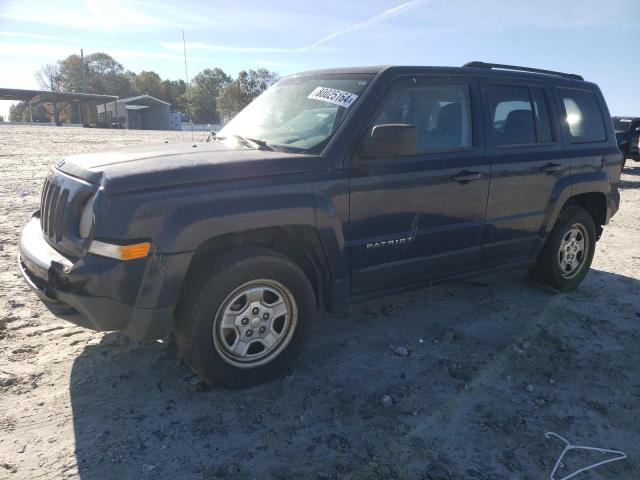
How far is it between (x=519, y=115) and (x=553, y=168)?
23.2 inches

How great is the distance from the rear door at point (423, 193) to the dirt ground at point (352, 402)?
0.62m

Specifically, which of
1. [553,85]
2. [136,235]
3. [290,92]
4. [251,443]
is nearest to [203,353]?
[251,443]

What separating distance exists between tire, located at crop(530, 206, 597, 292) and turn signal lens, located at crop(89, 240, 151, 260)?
12.8 ft

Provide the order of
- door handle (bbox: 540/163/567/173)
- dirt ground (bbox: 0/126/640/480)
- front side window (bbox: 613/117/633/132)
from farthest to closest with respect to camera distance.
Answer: front side window (bbox: 613/117/633/132) < door handle (bbox: 540/163/567/173) < dirt ground (bbox: 0/126/640/480)

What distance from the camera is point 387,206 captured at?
3.52m

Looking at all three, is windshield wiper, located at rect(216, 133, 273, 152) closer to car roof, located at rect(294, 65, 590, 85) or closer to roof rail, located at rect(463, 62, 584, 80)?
car roof, located at rect(294, 65, 590, 85)

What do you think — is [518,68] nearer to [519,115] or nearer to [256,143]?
[519,115]

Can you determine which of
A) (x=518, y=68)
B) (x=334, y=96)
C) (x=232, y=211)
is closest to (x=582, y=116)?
(x=518, y=68)

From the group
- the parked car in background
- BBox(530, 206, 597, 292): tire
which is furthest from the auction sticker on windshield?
the parked car in background

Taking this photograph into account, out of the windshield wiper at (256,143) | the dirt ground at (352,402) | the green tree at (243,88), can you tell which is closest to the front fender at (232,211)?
the windshield wiper at (256,143)

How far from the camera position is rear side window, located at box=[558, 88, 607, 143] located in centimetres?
480

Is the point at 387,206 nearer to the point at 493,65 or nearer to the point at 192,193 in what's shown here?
the point at 192,193

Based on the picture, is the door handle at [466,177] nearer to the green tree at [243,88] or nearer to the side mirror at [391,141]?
the side mirror at [391,141]

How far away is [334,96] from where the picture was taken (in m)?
3.63
